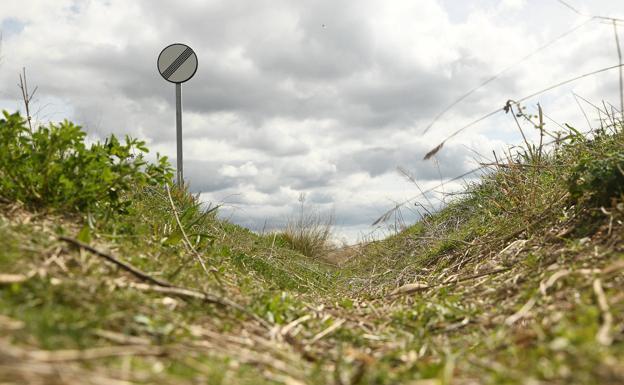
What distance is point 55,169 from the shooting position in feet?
10.9

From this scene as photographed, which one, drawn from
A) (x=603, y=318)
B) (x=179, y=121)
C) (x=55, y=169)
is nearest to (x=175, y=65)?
(x=179, y=121)

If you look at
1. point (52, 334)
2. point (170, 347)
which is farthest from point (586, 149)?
point (52, 334)

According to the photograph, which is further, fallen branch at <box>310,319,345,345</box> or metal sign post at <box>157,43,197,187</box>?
metal sign post at <box>157,43,197,187</box>

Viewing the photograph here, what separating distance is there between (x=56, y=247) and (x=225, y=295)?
885mm

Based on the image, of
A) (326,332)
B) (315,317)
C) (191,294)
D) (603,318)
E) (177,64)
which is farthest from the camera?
(177,64)

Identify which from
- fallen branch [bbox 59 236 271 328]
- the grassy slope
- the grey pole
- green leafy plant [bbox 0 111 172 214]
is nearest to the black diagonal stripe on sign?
the grey pole

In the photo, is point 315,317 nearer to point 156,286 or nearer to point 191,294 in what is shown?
point 191,294

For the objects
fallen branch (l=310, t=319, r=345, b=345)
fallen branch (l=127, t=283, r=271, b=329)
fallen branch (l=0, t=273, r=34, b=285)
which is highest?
fallen branch (l=0, t=273, r=34, b=285)

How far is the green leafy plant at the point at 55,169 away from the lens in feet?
10.8

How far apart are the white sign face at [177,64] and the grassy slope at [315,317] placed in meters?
6.04

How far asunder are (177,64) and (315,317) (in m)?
7.99

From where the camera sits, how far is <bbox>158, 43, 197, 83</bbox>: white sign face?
1002 centimetres

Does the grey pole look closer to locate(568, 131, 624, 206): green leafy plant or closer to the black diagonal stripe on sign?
the black diagonal stripe on sign

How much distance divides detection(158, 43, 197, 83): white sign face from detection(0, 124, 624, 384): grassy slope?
6.04 m
